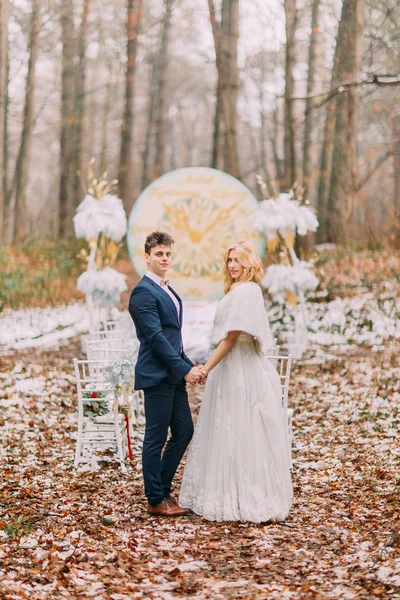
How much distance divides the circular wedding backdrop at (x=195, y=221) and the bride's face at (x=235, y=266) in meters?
7.20

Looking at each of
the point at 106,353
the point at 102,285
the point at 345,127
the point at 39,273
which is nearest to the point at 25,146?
the point at 39,273

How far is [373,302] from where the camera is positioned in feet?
48.2

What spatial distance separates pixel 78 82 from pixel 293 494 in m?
22.2

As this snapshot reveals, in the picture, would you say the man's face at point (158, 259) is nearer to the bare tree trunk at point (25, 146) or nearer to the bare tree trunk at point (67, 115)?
the bare tree trunk at point (25, 146)

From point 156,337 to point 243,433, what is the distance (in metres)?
0.93

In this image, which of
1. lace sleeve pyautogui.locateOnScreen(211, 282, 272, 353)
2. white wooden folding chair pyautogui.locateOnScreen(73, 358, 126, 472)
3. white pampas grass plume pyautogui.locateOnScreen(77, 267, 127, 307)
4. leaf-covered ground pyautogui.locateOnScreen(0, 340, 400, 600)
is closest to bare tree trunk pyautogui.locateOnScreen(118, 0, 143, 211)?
white pampas grass plume pyautogui.locateOnScreen(77, 267, 127, 307)

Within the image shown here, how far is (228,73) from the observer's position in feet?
60.2

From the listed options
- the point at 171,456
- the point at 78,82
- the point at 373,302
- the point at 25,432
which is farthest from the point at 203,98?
the point at 171,456

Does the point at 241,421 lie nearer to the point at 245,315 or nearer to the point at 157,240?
the point at 245,315

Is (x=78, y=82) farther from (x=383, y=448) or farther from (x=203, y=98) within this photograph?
(x=383, y=448)

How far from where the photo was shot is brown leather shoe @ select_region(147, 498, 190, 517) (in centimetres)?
551

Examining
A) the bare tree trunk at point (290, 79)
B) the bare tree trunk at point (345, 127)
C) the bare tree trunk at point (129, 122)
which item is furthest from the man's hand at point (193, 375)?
the bare tree trunk at point (129, 122)

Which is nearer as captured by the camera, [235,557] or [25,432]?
[235,557]

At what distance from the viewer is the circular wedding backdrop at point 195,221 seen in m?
12.7
